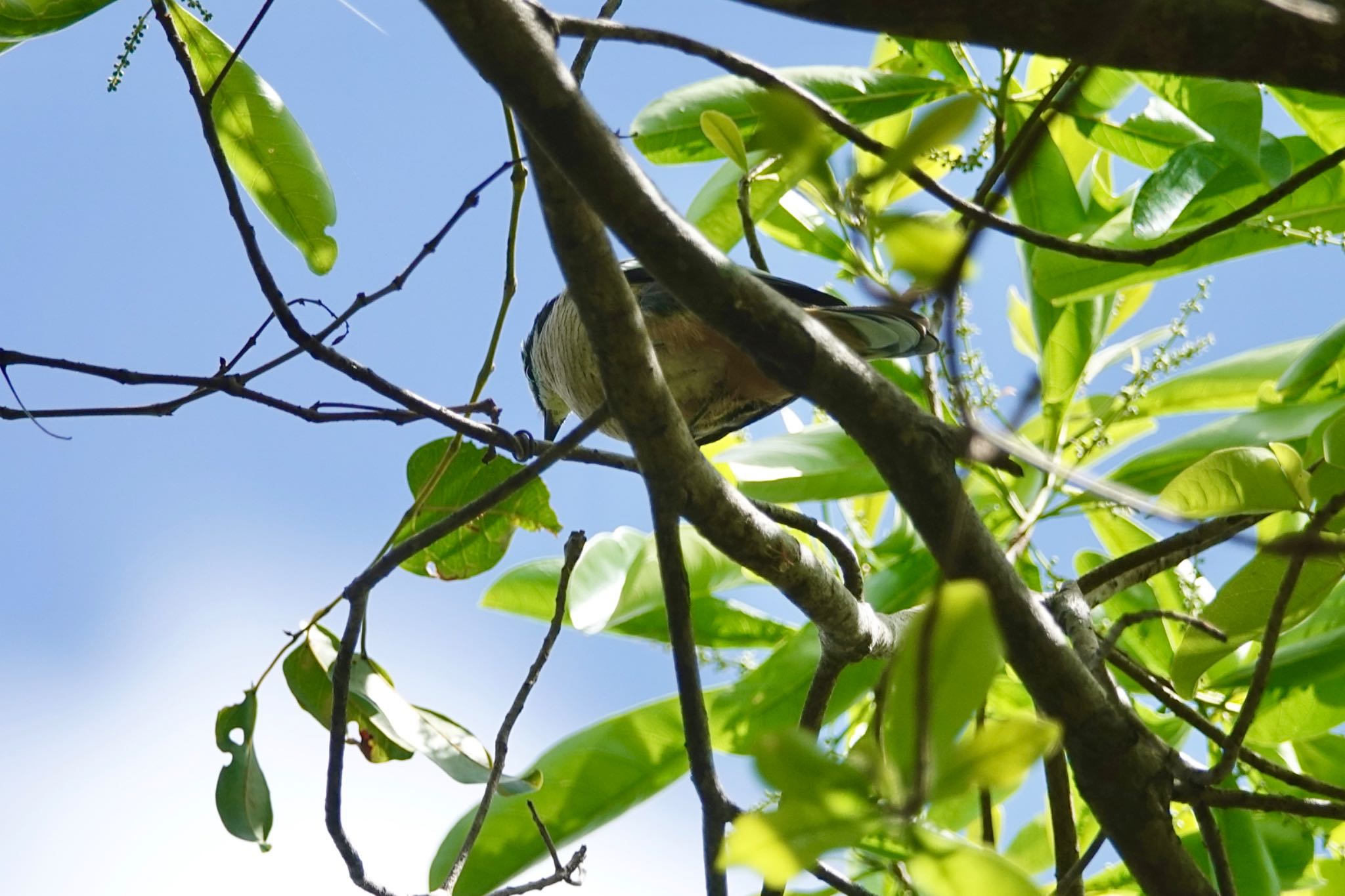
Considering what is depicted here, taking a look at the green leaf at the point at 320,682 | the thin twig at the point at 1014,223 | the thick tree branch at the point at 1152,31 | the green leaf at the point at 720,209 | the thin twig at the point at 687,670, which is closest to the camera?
the thick tree branch at the point at 1152,31

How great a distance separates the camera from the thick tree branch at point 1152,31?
55cm

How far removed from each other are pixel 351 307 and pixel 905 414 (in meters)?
0.76

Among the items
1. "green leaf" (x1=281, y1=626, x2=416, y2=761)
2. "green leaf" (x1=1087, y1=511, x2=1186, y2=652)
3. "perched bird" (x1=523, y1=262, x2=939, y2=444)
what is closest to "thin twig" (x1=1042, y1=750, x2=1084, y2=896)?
"green leaf" (x1=1087, y1=511, x2=1186, y2=652)

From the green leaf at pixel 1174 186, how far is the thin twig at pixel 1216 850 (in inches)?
25.7

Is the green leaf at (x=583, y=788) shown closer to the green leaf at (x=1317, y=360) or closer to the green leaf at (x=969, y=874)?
the green leaf at (x=1317, y=360)

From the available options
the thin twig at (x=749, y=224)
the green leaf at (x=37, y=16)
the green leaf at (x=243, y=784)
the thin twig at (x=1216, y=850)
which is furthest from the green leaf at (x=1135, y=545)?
the green leaf at (x=37, y=16)

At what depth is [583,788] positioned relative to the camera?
1.63 metres

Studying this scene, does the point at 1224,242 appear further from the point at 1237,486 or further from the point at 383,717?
the point at 383,717

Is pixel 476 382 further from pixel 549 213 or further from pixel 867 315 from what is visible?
pixel 867 315

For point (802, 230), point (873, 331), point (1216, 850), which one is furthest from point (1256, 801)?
point (873, 331)

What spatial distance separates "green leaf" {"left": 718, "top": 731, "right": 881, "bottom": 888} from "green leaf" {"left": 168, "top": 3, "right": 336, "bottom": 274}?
3.98ft

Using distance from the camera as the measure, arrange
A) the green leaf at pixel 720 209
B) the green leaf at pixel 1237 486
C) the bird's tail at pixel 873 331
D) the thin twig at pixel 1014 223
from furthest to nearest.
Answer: the bird's tail at pixel 873 331
the green leaf at pixel 720 209
the green leaf at pixel 1237 486
the thin twig at pixel 1014 223

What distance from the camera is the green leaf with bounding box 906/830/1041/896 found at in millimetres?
426

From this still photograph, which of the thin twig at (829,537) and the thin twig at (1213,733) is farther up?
the thin twig at (829,537)
